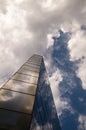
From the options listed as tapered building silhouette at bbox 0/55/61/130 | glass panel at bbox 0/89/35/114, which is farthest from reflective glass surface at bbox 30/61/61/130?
glass panel at bbox 0/89/35/114

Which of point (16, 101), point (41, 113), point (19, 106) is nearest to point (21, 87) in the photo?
point (41, 113)

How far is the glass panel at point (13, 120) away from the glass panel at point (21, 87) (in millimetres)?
1868

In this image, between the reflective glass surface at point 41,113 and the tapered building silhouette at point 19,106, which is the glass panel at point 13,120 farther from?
the reflective glass surface at point 41,113

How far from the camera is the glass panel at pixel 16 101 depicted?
248 inches

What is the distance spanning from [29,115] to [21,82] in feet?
11.2

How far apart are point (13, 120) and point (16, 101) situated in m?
1.24

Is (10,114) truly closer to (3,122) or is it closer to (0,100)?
(3,122)

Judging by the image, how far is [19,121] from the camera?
556 centimetres

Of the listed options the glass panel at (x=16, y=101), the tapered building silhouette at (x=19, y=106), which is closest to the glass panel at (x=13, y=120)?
the tapered building silhouette at (x=19, y=106)

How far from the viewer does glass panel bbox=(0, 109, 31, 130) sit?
5.32 metres

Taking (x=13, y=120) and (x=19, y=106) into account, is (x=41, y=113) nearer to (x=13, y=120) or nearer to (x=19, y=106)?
(x=19, y=106)

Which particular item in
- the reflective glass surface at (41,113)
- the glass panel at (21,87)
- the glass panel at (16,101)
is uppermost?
the glass panel at (21,87)

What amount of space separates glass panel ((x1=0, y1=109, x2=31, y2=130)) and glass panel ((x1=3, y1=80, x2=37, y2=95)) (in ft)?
6.13

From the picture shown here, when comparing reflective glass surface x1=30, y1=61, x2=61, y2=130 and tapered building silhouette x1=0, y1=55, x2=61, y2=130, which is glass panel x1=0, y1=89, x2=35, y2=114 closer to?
tapered building silhouette x1=0, y1=55, x2=61, y2=130
